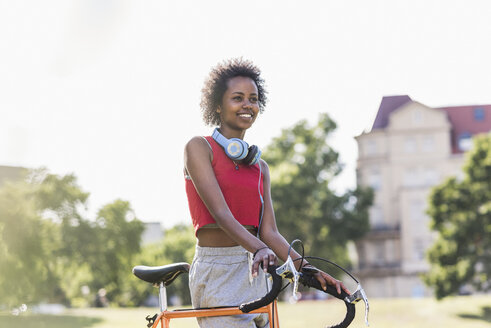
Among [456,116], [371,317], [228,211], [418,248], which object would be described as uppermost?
[456,116]

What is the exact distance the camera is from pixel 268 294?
103 inches

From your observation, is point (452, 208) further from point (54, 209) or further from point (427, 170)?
point (427, 170)

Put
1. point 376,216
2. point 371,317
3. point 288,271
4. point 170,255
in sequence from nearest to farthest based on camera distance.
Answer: point 288,271 < point 371,317 < point 376,216 < point 170,255

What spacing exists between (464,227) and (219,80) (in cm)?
2965

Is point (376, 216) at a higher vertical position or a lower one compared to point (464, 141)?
lower

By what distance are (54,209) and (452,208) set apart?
55.4 feet

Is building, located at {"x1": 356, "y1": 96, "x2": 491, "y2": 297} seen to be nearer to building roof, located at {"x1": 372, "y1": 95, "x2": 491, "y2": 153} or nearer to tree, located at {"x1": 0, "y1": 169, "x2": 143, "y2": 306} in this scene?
building roof, located at {"x1": 372, "y1": 95, "x2": 491, "y2": 153}

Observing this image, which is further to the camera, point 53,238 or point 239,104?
point 53,238

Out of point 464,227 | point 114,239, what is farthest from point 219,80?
point 464,227

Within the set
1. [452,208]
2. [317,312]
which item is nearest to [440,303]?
[452,208]

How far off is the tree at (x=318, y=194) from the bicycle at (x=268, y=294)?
46742mm

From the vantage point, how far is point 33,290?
21719mm

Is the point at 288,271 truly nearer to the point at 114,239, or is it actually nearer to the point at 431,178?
the point at 114,239

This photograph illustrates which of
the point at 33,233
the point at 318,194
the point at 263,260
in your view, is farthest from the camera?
the point at 318,194
